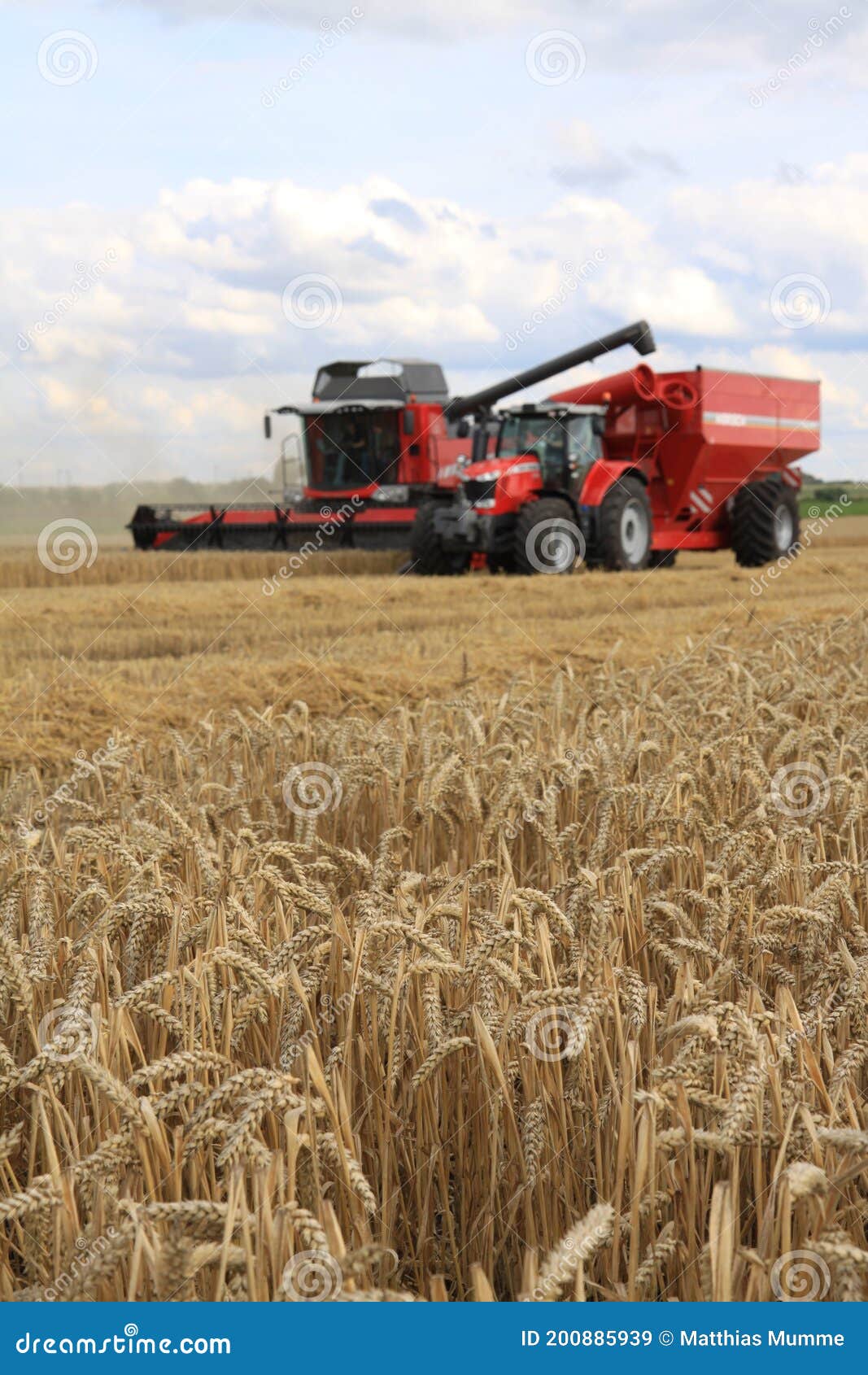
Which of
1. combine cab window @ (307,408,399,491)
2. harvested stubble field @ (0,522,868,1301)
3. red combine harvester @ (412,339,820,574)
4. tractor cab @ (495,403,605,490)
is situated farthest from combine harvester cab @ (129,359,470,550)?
harvested stubble field @ (0,522,868,1301)

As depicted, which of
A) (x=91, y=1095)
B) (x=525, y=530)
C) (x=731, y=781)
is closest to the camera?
(x=91, y=1095)

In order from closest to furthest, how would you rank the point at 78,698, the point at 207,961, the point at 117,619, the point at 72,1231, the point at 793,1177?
the point at 793,1177
the point at 72,1231
the point at 207,961
the point at 78,698
the point at 117,619

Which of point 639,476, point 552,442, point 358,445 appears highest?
point 358,445

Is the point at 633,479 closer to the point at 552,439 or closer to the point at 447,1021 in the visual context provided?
the point at 552,439

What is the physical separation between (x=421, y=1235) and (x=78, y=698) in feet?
16.2

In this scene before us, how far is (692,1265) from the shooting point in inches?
70.8

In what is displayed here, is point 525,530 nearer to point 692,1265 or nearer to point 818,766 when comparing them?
point 818,766

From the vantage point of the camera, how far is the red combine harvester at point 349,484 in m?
19.4

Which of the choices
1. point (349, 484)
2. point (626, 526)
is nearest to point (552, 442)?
point (626, 526)

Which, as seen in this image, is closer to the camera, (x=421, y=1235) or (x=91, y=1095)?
(x=421, y=1235)

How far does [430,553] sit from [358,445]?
478cm

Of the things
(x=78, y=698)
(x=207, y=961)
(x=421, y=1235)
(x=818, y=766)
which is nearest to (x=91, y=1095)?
(x=207, y=961)

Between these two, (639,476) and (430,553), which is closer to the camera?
(430,553)

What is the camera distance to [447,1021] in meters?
2.35
